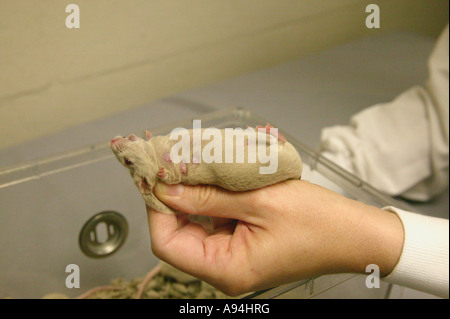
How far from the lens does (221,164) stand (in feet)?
1.85

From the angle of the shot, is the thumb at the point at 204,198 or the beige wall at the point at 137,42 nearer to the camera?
the thumb at the point at 204,198

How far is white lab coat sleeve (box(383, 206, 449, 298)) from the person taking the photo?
26.5 inches

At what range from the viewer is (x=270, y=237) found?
0.61m

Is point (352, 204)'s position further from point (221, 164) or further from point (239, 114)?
point (239, 114)

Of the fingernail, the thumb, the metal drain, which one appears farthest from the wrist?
the metal drain

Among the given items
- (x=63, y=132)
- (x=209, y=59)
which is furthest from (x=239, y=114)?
(x=63, y=132)

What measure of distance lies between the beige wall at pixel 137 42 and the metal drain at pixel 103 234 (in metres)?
0.28

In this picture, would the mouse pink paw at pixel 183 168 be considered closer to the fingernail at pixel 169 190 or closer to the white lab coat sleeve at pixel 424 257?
the fingernail at pixel 169 190

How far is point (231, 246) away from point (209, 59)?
0.79 m

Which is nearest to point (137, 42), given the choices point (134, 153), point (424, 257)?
point (134, 153)

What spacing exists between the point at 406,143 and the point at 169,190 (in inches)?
33.9

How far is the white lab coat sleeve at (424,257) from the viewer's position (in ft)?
2.21

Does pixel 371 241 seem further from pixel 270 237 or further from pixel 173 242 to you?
pixel 173 242

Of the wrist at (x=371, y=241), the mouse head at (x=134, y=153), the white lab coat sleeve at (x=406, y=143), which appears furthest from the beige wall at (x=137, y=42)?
the wrist at (x=371, y=241)
